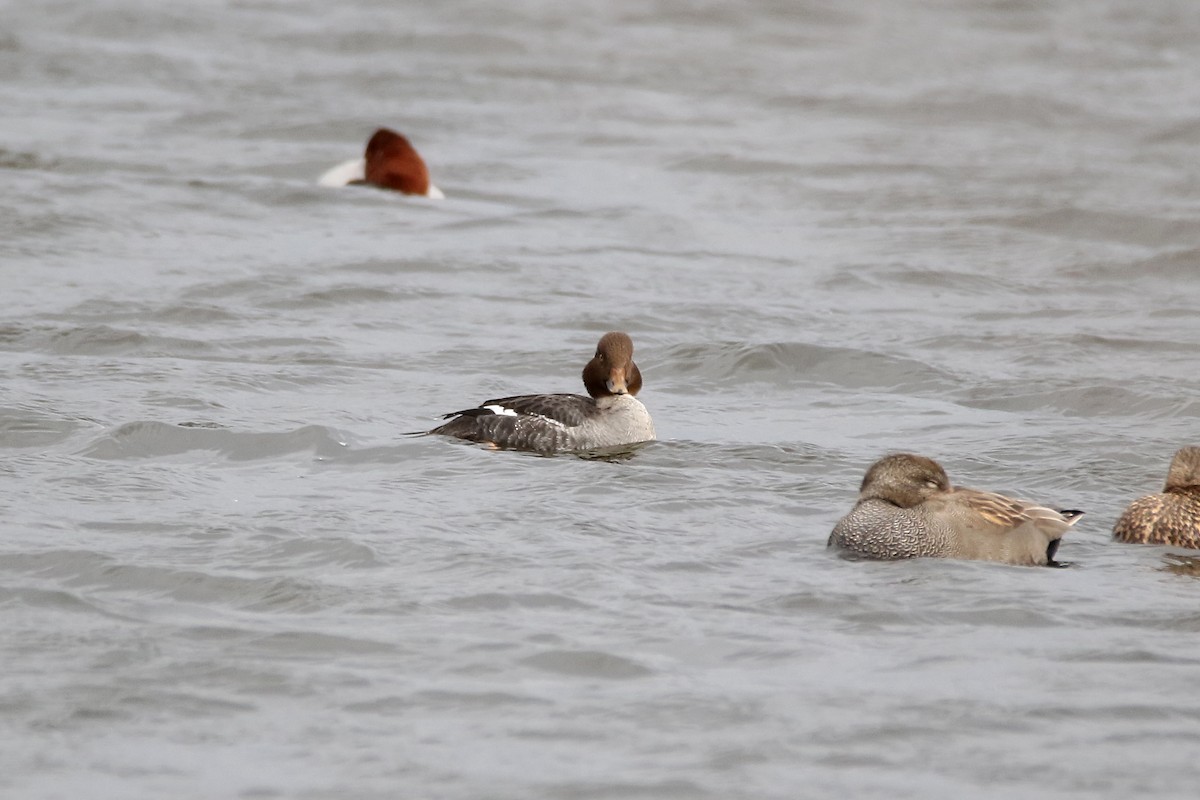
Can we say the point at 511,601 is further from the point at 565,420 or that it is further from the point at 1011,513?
the point at 565,420

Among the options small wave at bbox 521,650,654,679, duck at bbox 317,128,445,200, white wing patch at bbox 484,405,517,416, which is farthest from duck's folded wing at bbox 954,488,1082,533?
duck at bbox 317,128,445,200

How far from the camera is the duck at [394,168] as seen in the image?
729 inches

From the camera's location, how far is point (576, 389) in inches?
498

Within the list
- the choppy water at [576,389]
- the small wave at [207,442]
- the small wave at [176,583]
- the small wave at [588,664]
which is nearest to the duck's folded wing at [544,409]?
the choppy water at [576,389]

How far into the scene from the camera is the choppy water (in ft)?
22.2

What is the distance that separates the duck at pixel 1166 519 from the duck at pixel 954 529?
0.39 metres

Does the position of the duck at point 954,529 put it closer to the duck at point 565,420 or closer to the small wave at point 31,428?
the duck at point 565,420

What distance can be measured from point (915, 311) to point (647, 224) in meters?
3.54

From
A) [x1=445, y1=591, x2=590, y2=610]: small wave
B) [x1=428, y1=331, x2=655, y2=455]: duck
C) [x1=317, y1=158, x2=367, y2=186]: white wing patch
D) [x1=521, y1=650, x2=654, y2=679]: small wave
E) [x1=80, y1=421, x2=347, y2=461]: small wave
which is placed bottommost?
[x1=521, y1=650, x2=654, y2=679]: small wave

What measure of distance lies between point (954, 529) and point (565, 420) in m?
2.86

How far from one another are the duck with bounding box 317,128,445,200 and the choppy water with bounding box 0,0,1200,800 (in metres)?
0.35

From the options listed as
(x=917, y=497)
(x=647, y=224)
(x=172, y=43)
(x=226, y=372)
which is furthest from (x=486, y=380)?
(x=172, y=43)

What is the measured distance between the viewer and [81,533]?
8.73 meters

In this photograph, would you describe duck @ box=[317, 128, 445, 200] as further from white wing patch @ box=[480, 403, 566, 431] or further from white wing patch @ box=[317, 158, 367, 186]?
white wing patch @ box=[480, 403, 566, 431]
